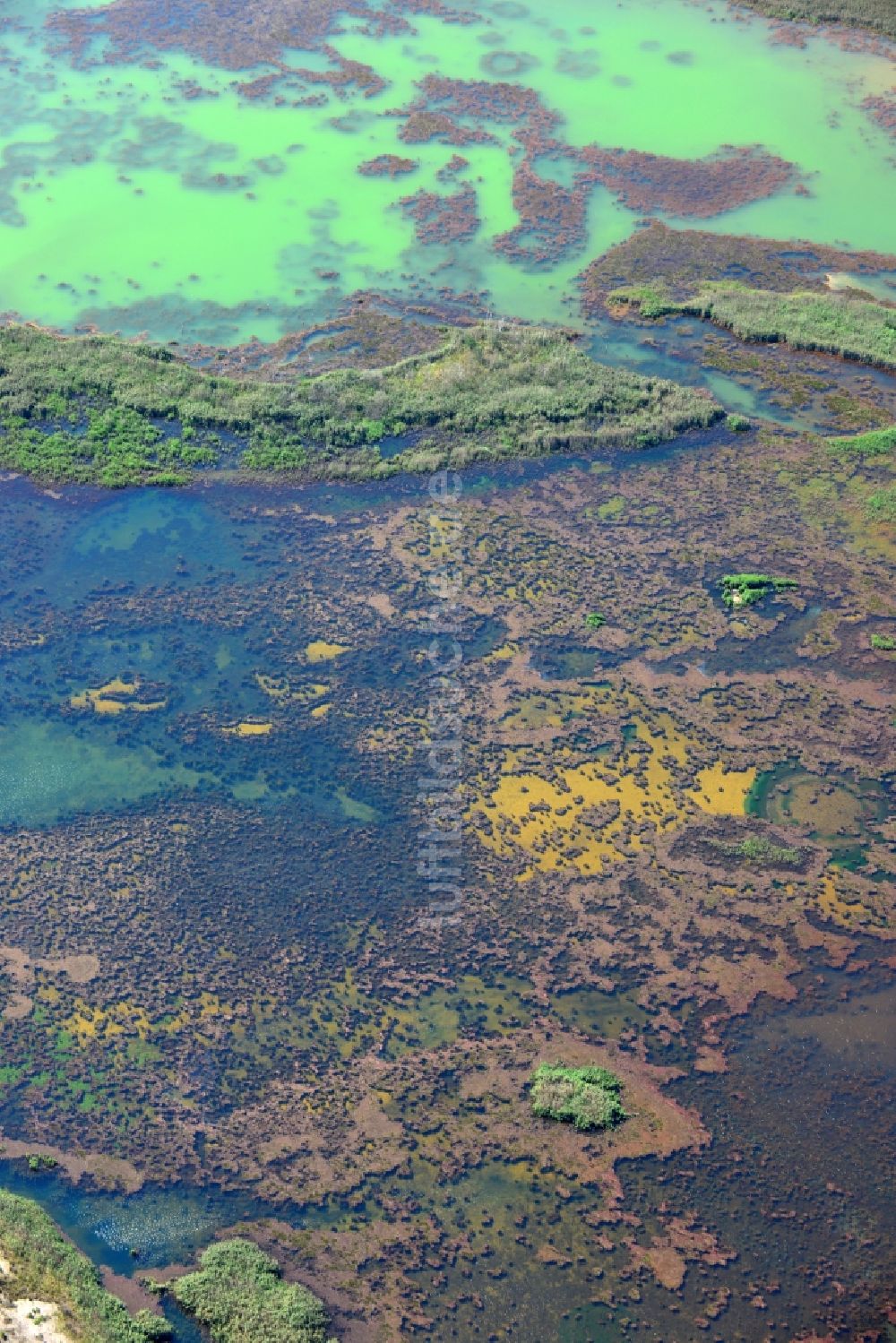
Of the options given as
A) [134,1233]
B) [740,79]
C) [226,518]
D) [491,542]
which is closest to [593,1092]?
[134,1233]

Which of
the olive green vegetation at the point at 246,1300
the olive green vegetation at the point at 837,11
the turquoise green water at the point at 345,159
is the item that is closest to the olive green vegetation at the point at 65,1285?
the olive green vegetation at the point at 246,1300

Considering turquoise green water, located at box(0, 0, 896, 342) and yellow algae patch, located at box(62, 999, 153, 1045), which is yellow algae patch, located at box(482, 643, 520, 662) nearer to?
yellow algae patch, located at box(62, 999, 153, 1045)

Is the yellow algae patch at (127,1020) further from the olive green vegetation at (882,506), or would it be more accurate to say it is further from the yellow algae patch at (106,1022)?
the olive green vegetation at (882,506)

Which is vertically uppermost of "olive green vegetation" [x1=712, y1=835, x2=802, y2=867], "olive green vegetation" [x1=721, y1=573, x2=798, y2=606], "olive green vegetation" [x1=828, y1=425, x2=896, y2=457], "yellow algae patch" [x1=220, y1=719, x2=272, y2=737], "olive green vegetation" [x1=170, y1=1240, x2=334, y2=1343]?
"olive green vegetation" [x1=828, y1=425, x2=896, y2=457]

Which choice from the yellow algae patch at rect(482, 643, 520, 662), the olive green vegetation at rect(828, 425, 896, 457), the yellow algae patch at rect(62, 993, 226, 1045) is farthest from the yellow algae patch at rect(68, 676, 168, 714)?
the olive green vegetation at rect(828, 425, 896, 457)

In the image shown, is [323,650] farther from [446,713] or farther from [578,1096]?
[578,1096]

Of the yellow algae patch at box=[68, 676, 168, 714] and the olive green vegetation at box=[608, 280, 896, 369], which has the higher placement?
the olive green vegetation at box=[608, 280, 896, 369]
